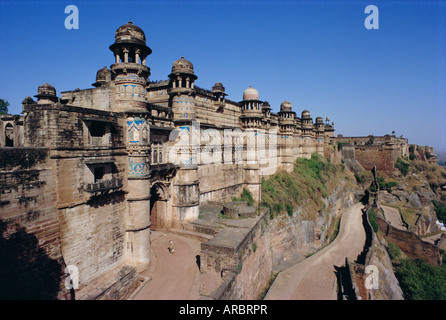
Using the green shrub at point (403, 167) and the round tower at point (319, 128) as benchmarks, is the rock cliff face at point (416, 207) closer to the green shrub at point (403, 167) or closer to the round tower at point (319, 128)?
the green shrub at point (403, 167)

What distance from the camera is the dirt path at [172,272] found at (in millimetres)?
11672

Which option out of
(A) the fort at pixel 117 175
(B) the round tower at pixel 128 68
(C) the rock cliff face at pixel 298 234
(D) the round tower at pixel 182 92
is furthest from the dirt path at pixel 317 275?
(B) the round tower at pixel 128 68

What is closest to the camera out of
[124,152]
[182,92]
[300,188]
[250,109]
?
[124,152]

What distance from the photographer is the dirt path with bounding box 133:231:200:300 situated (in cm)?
1167

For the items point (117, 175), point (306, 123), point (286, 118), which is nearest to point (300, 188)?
point (286, 118)

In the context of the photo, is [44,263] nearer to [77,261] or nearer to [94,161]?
[77,261]

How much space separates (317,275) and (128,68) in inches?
794

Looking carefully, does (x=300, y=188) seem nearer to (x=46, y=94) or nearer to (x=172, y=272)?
(x=172, y=272)

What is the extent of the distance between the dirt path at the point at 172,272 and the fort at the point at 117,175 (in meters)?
0.78

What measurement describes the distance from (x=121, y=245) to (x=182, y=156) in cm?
733

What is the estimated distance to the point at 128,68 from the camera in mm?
13719

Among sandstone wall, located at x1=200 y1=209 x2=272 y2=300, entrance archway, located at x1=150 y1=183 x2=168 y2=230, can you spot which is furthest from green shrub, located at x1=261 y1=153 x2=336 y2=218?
entrance archway, located at x1=150 y1=183 x2=168 y2=230

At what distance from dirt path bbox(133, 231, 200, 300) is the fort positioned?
2.54 feet

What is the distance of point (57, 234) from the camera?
10.8m
